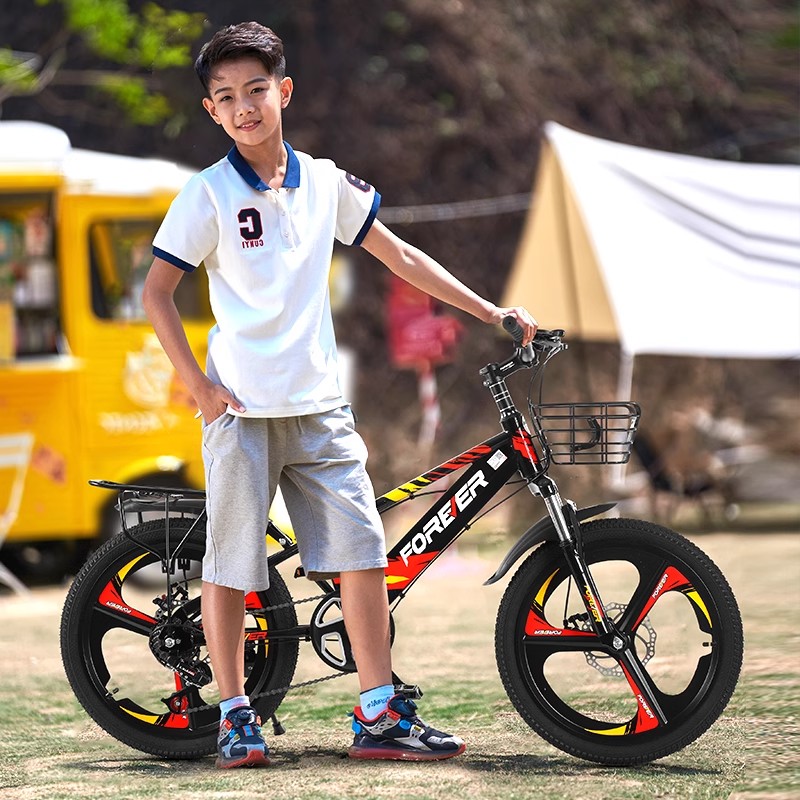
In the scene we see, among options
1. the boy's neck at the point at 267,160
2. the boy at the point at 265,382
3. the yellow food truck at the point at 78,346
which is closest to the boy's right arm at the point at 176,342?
the boy at the point at 265,382

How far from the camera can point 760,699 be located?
4.02 m

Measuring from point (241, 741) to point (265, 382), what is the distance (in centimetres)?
79

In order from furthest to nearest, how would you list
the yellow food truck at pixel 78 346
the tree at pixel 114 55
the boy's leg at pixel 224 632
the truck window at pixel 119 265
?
the tree at pixel 114 55 < the truck window at pixel 119 265 < the yellow food truck at pixel 78 346 < the boy's leg at pixel 224 632

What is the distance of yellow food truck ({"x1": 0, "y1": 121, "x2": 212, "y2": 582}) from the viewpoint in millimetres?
7625

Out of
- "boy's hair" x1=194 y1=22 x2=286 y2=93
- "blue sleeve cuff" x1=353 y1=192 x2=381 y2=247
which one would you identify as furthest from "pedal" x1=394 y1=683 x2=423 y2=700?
"boy's hair" x1=194 y1=22 x2=286 y2=93

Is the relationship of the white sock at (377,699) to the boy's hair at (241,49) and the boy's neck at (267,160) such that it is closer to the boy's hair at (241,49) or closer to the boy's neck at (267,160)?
the boy's neck at (267,160)

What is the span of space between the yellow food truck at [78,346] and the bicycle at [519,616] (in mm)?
→ 4222

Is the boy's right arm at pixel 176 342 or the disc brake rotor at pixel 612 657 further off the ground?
the boy's right arm at pixel 176 342

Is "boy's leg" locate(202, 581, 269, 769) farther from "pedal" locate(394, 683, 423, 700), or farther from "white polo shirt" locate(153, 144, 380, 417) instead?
"white polo shirt" locate(153, 144, 380, 417)

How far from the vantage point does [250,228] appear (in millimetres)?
3178

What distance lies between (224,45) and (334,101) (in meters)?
8.88

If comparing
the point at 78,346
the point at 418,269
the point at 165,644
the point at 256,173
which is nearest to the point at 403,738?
the point at 165,644

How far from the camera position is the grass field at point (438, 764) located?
305 cm

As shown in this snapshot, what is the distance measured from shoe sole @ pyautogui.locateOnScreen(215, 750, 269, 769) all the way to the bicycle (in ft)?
0.54
